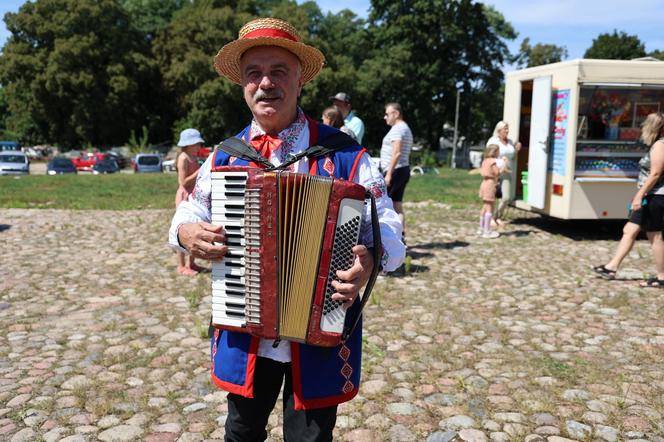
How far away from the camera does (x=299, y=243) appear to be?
2.29 meters

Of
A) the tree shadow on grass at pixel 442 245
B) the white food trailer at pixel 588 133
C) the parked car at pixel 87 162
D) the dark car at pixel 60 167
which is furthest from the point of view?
the parked car at pixel 87 162

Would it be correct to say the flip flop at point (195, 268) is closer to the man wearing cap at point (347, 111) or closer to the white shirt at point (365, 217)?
the man wearing cap at point (347, 111)

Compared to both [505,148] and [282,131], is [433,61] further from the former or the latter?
[282,131]

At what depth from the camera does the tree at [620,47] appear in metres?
62.0

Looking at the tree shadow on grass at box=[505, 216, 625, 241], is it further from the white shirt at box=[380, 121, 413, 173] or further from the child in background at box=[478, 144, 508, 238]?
the white shirt at box=[380, 121, 413, 173]

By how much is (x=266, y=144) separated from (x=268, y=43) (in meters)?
0.41

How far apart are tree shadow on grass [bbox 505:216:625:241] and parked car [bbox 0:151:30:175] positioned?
27480 millimetres

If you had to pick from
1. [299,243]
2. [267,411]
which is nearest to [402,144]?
[267,411]

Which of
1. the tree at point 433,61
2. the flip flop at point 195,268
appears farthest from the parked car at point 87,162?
the flip flop at point 195,268

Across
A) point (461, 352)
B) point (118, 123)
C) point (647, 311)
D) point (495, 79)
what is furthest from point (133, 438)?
point (495, 79)

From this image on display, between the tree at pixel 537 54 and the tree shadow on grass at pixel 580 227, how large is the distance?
51.6 m

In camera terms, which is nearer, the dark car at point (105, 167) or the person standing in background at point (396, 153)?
the person standing in background at point (396, 153)

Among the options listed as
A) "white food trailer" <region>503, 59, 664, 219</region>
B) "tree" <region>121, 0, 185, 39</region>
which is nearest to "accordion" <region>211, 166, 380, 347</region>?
"white food trailer" <region>503, 59, 664, 219</region>

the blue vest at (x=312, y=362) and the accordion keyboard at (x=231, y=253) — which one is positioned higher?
the accordion keyboard at (x=231, y=253)
